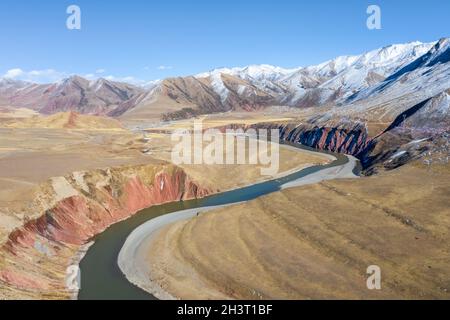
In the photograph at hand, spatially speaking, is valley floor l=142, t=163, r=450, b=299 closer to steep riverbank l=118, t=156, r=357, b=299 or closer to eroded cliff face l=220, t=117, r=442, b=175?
steep riverbank l=118, t=156, r=357, b=299

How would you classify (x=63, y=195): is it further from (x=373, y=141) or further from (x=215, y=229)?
(x=373, y=141)

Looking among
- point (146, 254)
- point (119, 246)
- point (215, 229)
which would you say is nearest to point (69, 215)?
point (119, 246)

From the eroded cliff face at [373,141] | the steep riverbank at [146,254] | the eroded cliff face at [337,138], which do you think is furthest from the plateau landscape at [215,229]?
the eroded cliff face at [337,138]

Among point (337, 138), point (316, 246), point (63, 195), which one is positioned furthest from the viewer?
point (337, 138)

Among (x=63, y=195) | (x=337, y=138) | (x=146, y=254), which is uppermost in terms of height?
(x=337, y=138)

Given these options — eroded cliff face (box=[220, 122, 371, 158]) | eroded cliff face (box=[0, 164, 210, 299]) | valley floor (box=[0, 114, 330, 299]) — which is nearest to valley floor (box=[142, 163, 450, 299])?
eroded cliff face (box=[0, 164, 210, 299])
